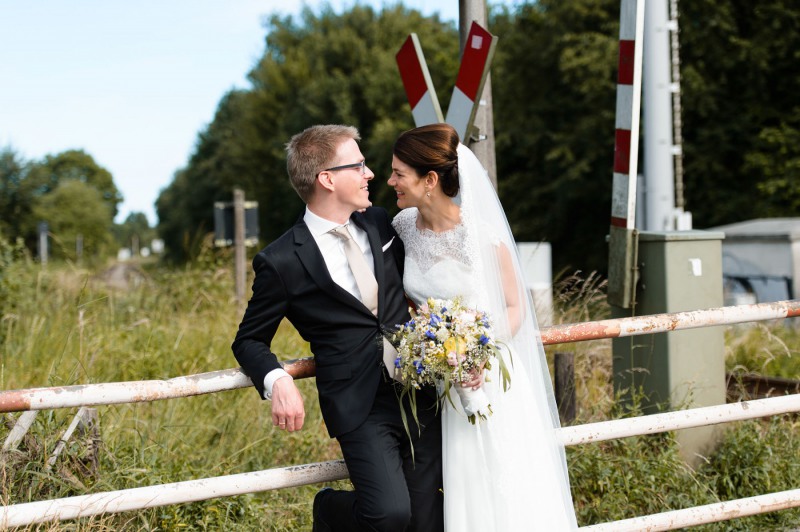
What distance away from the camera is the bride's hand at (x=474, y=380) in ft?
9.48

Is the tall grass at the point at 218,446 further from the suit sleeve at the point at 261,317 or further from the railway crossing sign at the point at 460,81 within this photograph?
the railway crossing sign at the point at 460,81

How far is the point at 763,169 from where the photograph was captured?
20.5 m

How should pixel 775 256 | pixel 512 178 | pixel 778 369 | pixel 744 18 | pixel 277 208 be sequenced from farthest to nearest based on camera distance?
pixel 277 208, pixel 512 178, pixel 744 18, pixel 775 256, pixel 778 369

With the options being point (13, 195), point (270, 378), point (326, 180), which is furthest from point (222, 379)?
point (13, 195)

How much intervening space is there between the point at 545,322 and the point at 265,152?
36.5 metres

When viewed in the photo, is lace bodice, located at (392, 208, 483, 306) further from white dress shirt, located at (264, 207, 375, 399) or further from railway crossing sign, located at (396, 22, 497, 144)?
railway crossing sign, located at (396, 22, 497, 144)

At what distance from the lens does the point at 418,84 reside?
4.62m

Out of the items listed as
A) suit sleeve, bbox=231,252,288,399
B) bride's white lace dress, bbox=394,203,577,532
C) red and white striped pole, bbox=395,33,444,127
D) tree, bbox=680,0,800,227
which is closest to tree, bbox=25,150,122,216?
tree, bbox=680,0,800,227

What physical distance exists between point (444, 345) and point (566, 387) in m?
2.19

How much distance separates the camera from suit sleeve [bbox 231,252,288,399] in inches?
119

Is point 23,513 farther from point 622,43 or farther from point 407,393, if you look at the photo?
point 622,43

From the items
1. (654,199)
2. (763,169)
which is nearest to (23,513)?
(654,199)

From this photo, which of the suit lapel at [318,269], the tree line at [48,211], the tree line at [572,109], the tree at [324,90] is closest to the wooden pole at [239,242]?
the tree line at [572,109]

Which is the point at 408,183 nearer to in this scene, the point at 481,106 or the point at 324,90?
the point at 481,106
